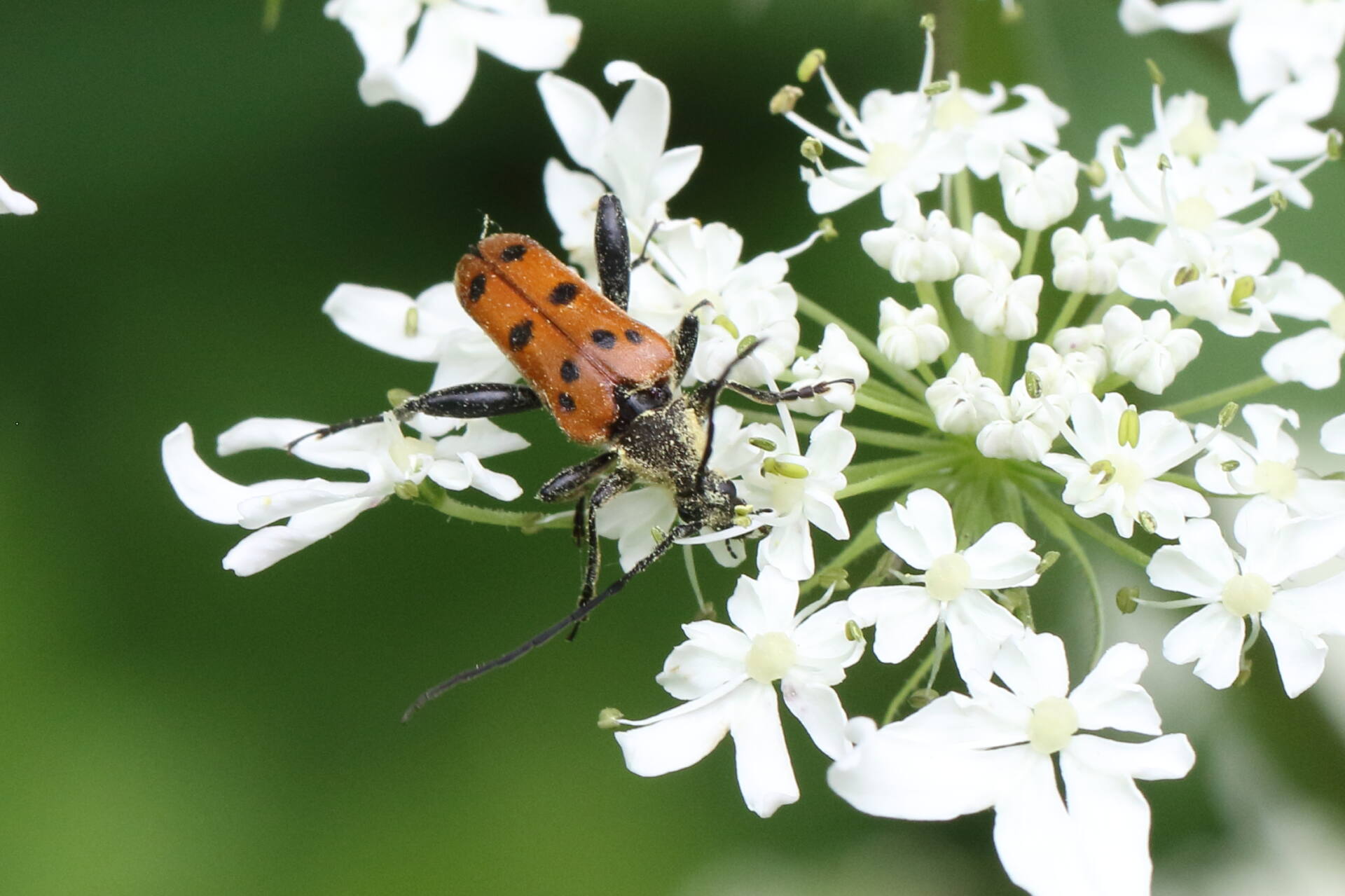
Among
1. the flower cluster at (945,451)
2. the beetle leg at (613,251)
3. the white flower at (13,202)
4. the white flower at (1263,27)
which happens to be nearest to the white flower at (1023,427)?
the flower cluster at (945,451)

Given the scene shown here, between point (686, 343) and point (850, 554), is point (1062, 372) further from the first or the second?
point (686, 343)

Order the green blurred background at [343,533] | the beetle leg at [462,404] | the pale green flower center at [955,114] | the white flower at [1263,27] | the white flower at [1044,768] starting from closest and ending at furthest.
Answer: the white flower at [1044,768] < the beetle leg at [462,404] < the pale green flower center at [955,114] < the white flower at [1263,27] < the green blurred background at [343,533]

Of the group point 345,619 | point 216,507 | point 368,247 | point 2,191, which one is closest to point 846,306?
point 368,247

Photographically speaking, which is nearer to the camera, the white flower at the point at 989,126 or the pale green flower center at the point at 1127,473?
the pale green flower center at the point at 1127,473

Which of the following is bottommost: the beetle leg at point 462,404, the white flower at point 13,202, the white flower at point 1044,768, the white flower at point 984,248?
the white flower at point 1044,768

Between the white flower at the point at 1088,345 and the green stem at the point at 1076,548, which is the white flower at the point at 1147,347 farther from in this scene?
the green stem at the point at 1076,548

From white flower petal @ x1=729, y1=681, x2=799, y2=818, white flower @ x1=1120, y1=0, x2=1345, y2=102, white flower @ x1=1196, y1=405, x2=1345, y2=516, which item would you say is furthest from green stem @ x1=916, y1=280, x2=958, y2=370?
white flower @ x1=1120, y1=0, x2=1345, y2=102
